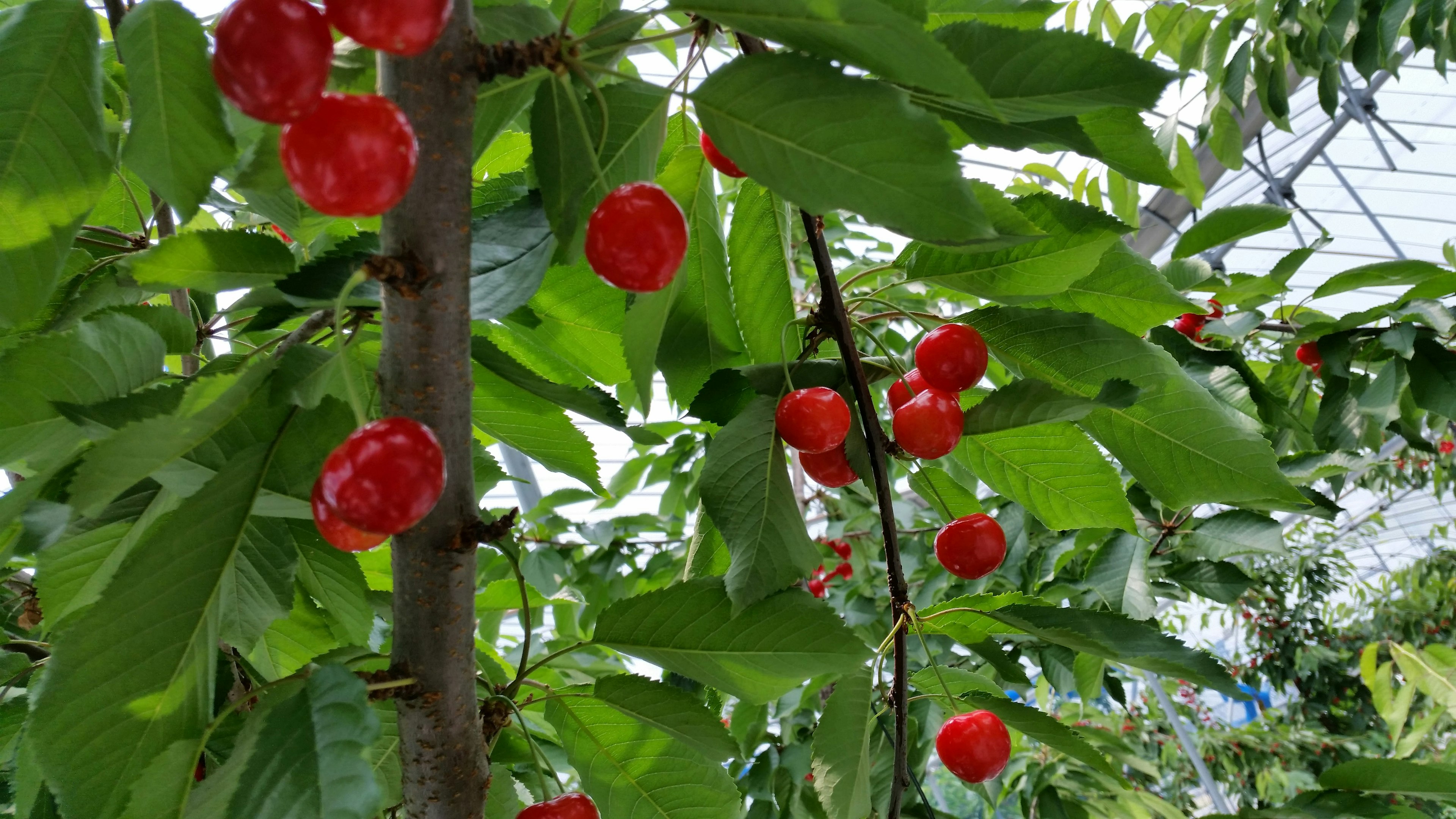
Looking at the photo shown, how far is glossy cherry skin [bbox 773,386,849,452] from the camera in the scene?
2.23 feet

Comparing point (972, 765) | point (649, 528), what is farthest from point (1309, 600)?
point (972, 765)

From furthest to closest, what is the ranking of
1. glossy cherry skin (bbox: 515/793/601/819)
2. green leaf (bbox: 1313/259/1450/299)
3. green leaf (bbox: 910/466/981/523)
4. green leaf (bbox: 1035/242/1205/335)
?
green leaf (bbox: 1313/259/1450/299) < green leaf (bbox: 910/466/981/523) < green leaf (bbox: 1035/242/1205/335) < glossy cherry skin (bbox: 515/793/601/819)

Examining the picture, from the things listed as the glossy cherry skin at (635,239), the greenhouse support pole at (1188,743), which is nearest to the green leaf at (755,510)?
the glossy cherry skin at (635,239)

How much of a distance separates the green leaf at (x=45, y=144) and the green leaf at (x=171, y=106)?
34mm

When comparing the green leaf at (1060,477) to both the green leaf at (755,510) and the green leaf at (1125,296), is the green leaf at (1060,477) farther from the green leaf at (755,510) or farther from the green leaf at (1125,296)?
the green leaf at (755,510)

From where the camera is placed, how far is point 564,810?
0.59 m

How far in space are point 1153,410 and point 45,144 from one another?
796 millimetres

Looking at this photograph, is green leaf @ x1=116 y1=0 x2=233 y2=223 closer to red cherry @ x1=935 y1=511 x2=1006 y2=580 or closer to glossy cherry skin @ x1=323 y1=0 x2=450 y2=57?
glossy cherry skin @ x1=323 y1=0 x2=450 y2=57

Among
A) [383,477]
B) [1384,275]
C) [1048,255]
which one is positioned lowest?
[383,477]

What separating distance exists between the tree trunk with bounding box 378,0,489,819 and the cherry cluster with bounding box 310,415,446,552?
0.06 metres

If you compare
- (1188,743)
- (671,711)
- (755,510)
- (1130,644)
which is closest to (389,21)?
(755,510)

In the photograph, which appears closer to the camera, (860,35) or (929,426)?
(860,35)

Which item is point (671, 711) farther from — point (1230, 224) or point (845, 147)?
point (1230, 224)

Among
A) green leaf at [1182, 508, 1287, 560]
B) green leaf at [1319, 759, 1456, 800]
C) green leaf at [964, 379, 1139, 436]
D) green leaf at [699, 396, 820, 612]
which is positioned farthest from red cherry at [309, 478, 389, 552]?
green leaf at [1182, 508, 1287, 560]
